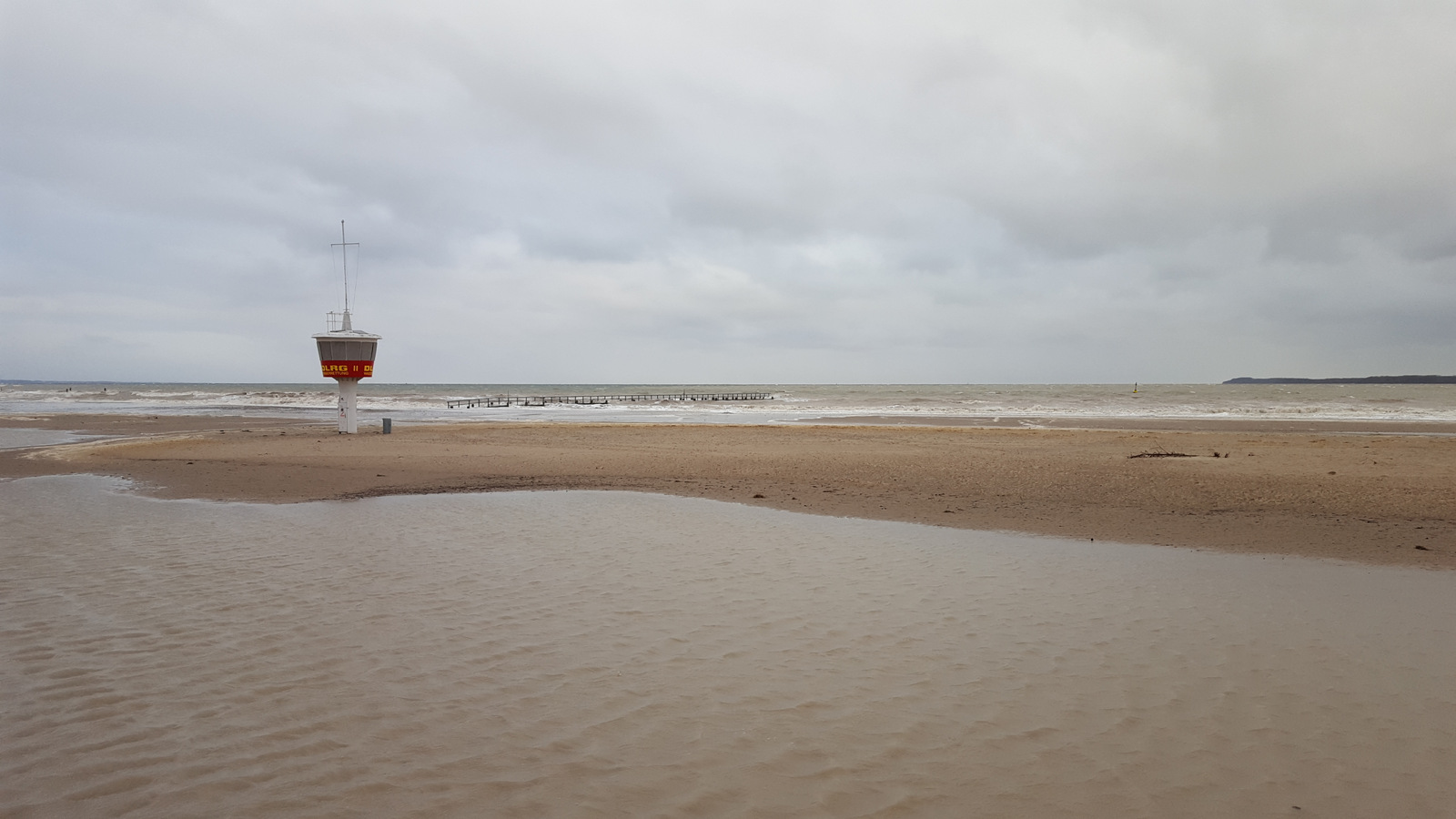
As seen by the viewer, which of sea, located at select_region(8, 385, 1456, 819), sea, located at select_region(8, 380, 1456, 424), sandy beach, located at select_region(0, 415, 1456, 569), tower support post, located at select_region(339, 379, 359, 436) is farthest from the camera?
sea, located at select_region(8, 380, 1456, 424)

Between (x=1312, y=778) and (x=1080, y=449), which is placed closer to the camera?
(x=1312, y=778)

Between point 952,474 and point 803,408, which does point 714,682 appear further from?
point 803,408

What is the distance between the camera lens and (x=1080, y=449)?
73.5ft

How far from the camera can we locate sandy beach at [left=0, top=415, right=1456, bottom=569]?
11.0 metres

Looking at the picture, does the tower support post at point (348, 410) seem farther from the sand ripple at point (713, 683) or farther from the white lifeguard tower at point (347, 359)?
the sand ripple at point (713, 683)

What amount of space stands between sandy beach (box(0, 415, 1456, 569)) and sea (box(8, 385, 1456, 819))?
7.97ft

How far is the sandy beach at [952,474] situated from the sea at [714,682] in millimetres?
2428

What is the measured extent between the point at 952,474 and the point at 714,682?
1262 cm

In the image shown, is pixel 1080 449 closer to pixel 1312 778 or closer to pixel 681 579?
pixel 681 579

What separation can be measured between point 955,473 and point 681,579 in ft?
34.7

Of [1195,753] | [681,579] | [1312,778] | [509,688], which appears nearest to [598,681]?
[509,688]

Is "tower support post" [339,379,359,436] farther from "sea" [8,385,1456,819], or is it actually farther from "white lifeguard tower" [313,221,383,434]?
"sea" [8,385,1456,819]

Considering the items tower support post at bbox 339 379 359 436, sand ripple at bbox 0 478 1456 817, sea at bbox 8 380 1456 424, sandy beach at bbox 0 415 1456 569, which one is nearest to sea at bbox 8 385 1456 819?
sand ripple at bbox 0 478 1456 817

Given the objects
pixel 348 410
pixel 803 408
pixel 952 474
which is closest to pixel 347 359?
pixel 348 410
